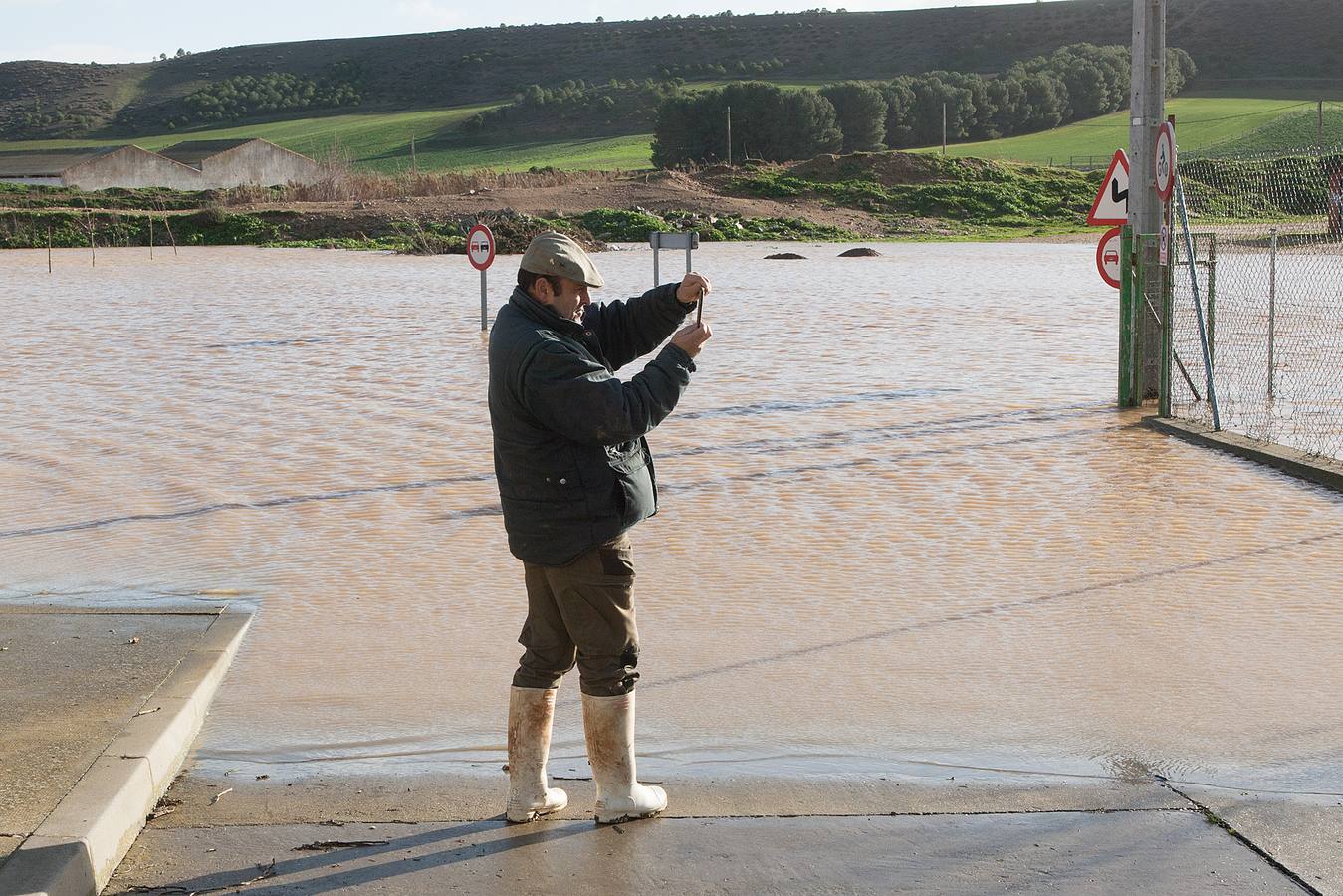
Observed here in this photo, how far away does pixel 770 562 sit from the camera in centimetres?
837

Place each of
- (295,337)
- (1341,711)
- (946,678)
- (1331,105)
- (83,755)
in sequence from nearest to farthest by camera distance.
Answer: (83,755), (1341,711), (946,678), (295,337), (1331,105)

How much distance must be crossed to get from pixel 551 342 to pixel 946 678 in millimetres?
2534

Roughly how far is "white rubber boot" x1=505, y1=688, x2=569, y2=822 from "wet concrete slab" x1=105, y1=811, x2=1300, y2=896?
0.24ft

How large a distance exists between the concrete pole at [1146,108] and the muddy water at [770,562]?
1741 millimetres

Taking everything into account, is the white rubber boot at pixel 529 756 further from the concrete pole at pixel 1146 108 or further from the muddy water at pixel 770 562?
the concrete pole at pixel 1146 108

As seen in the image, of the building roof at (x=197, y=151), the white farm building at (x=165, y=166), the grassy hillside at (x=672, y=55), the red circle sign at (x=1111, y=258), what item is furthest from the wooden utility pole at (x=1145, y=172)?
the grassy hillside at (x=672, y=55)

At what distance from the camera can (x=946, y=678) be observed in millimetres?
6305

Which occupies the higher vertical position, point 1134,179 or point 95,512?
point 1134,179

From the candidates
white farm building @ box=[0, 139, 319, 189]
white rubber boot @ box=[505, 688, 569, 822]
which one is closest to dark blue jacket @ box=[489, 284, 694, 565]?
white rubber boot @ box=[505, 688, 569, 822]

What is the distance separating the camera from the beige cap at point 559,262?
4.68m

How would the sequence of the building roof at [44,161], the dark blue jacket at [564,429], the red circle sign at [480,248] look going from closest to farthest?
the dark blue jacket at [564,429] → the red circle sign at [480,248] → the building roof at [44,161]

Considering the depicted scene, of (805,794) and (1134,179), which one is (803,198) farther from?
(805,794)

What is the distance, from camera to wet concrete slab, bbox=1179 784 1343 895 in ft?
14.2

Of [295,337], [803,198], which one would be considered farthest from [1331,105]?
[295,337]
